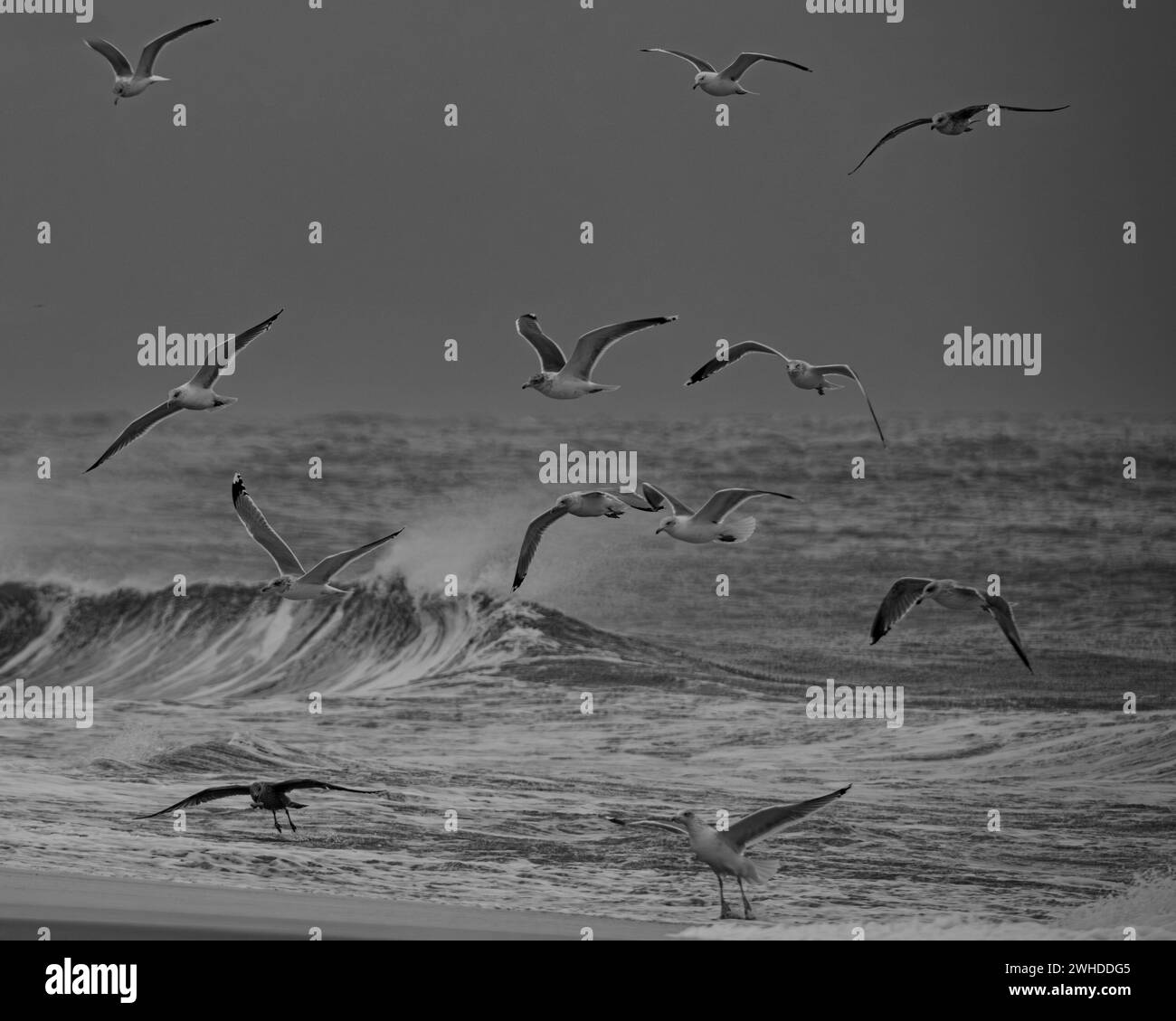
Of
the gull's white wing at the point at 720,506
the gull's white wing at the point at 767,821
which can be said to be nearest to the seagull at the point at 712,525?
the gull's white wing at the point at 720,506

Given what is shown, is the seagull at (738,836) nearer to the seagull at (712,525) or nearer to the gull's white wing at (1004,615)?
the gull's white wing at (1004,615)

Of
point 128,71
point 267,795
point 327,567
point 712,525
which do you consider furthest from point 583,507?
point 128,71

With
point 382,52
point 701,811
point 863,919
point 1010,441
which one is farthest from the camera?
point 1010,441

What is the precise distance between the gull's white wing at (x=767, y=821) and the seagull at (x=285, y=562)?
2.20 metres

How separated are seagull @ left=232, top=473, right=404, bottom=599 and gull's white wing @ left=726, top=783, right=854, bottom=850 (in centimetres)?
220

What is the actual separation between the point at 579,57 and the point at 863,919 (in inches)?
317

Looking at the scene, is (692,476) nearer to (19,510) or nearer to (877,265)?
(877,265)

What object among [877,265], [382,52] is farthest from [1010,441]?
[382,52]

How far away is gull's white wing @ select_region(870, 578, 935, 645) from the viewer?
7950 mm

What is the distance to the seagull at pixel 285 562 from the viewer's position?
8.54 meters

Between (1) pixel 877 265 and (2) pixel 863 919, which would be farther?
(1) pixel 877 265

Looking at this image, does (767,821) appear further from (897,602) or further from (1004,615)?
(1004,615)
